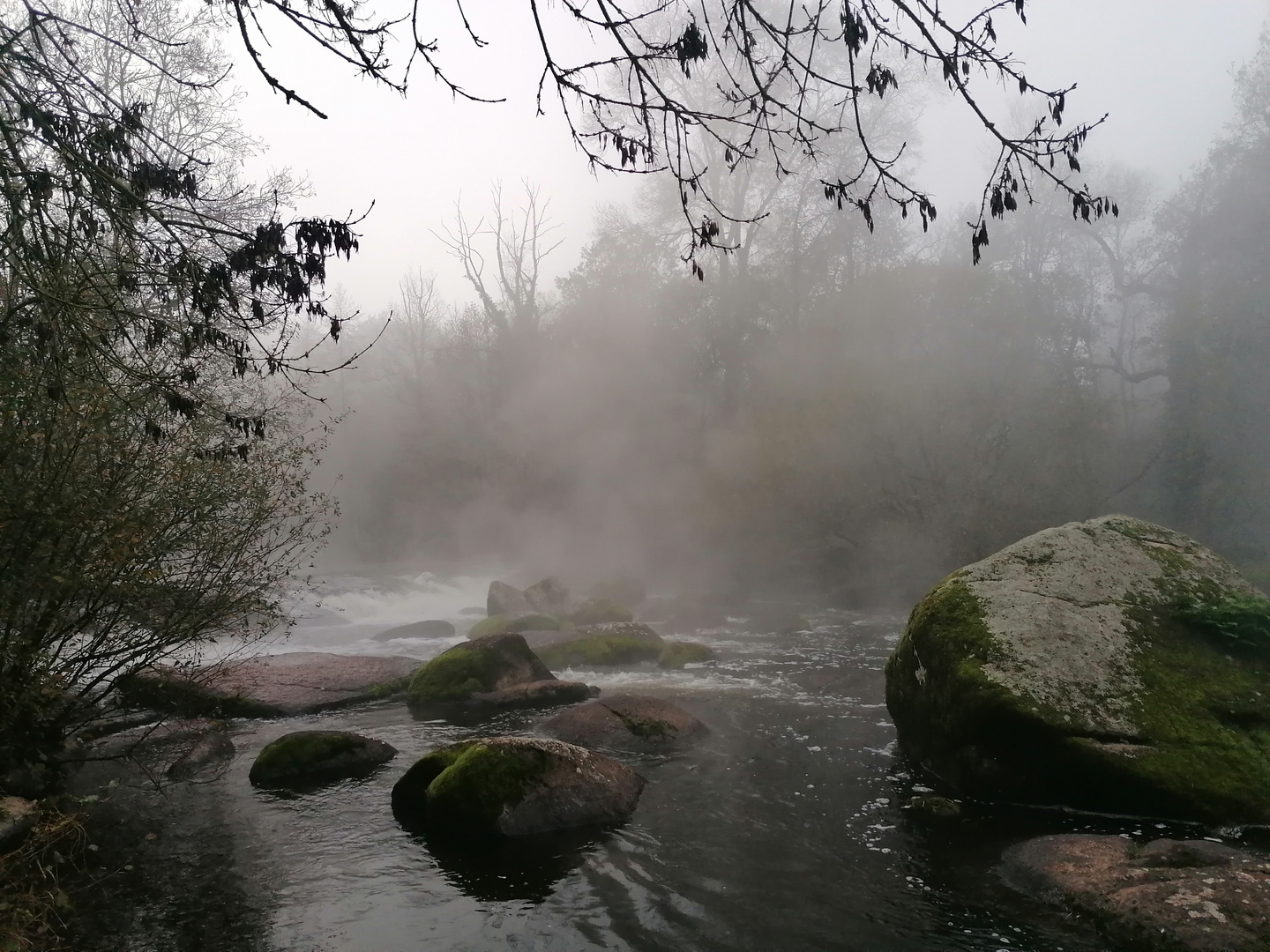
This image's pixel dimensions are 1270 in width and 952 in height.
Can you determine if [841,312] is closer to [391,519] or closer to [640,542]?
[640,542]

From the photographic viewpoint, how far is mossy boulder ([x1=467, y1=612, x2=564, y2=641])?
16.8 meters

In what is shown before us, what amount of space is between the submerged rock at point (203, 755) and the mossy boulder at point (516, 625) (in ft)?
27.4

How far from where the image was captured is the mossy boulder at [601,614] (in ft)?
58.4

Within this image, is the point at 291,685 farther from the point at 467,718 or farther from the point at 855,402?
the point at 855,402

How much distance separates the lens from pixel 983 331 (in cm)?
2752

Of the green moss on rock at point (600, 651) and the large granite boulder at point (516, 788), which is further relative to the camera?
the green moss on rock at point (600, 651)

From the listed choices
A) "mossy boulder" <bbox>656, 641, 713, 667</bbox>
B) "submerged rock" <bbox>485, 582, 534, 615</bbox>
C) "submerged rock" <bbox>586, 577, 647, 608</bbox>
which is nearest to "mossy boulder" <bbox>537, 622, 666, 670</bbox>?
"mossy boulder" <bbox>656, 641, 713, 667</bbox>

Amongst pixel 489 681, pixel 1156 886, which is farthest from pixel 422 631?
pixel 1156 886

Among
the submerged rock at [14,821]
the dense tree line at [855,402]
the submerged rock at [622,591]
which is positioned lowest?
the submerged rock at [14,821]

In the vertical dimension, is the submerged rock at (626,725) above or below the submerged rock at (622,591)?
below

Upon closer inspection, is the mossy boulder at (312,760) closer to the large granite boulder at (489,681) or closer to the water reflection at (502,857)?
the water reflection at (502,857)

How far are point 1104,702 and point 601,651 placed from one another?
8451 millimetres

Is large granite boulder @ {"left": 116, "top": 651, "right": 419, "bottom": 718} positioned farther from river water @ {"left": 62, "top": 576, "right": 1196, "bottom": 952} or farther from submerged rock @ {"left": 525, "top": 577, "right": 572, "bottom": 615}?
submerged rock @ {"left": 525, "top": 577, "right": 572, "bottom": 615}

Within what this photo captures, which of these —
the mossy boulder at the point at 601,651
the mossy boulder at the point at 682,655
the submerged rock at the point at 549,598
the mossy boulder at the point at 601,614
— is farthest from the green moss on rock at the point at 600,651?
the submerged rock at the point at 549,598
